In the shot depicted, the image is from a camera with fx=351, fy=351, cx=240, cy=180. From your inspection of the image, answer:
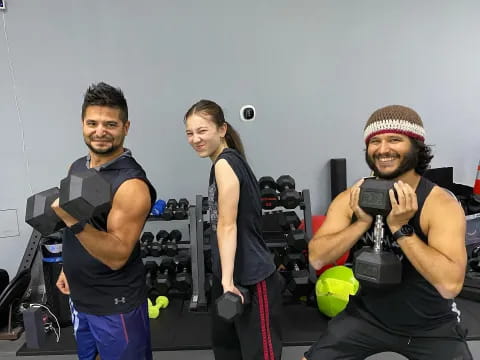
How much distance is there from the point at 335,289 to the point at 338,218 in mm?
889

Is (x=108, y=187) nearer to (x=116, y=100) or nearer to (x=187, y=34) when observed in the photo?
(x=116, y=100)

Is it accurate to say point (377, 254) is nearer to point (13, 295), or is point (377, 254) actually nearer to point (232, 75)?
point (232, 75)

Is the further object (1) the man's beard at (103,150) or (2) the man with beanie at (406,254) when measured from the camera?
(1) the man's beard at (103,150)

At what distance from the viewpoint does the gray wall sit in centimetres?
247

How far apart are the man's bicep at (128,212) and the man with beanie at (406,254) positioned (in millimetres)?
594

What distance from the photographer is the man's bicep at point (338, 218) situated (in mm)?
1201

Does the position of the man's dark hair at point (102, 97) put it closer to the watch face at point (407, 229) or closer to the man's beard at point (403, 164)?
the man's beard at point (403, 164)

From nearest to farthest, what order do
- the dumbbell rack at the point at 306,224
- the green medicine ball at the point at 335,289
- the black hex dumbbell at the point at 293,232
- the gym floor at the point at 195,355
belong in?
the gym floor at the point at 195,355 < the green medicine ball at the point at 335,289 < the black hex dumbbell at the point at 293,232 < the dumbbell rack at the point at 306,224

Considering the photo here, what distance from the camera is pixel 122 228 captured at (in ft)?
3.51

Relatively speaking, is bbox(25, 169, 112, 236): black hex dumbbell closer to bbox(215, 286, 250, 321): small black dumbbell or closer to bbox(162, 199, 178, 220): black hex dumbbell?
bbox(215, 286, 250, 321): small black dumbbell

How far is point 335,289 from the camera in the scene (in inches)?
76.5

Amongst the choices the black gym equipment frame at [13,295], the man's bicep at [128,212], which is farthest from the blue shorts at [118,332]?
the black gym equipment frame at [13,295]

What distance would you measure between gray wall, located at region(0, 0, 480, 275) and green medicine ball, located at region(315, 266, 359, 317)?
83cm

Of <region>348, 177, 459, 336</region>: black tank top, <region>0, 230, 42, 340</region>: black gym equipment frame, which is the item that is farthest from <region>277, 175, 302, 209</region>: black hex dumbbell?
<region>0, 230, 42, 340</region>: black gym equipment frame
